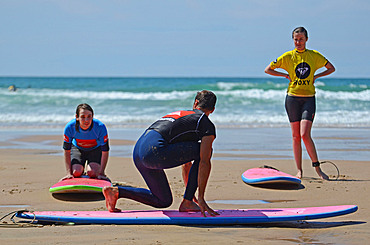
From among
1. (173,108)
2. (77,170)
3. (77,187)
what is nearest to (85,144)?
(77,170)

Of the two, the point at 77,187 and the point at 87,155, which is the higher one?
the point at 87,155

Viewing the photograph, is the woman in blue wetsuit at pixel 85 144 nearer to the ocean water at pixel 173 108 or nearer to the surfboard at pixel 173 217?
the surfboard at pixel 173 217

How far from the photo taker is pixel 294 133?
7441mm

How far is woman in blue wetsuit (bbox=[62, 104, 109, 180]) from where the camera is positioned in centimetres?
651

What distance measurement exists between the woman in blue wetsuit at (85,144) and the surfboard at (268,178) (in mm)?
1847

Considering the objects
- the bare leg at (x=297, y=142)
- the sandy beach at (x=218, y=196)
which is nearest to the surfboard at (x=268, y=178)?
the sandy beach at (x=218, y=196)

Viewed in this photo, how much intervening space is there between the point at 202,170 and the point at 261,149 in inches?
245

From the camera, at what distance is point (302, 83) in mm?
7246

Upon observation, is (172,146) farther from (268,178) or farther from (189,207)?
(268,178)

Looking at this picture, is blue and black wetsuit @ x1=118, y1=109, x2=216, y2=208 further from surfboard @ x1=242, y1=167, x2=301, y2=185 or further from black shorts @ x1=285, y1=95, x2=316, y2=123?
black shorts @ x1=285, y1=95, x2=316, y2=123

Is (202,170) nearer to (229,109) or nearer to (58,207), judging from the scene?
(58,207)

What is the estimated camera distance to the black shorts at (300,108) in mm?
7242

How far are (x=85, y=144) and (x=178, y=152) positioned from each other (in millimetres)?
2377

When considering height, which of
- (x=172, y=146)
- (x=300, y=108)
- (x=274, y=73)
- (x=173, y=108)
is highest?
(x=173, y=108)
